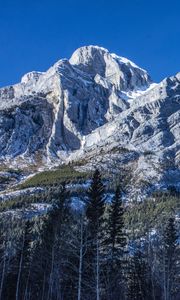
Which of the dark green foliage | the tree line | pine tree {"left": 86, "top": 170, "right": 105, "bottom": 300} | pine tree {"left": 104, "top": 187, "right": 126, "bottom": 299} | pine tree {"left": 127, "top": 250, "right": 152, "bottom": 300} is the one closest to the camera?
pine tree {"left": 86, "top": 170, "right": 105, "bottom": 300}

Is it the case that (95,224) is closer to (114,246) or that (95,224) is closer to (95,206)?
(95,206)

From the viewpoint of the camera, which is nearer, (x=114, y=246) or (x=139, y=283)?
(x=114, y=246)

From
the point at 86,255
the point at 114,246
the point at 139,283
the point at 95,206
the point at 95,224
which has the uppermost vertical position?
the point at 95,206

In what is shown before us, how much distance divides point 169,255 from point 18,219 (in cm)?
11893

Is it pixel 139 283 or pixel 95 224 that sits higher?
pixel 139 283

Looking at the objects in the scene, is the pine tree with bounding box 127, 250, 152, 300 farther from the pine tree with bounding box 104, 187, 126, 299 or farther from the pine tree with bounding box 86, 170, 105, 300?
the pine tree with bounding box 86, 170, 105, 300

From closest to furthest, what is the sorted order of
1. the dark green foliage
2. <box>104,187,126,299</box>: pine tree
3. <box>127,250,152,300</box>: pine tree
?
the dark green foliage → <box>104,187,126,299</box>: pine tree → <box>127,250,152,300</box>: pine tree

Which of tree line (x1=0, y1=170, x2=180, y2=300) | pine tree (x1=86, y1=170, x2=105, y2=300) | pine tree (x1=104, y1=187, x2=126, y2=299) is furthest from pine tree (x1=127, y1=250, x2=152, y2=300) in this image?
pine tree (x1=86, y1=170, x2=105, y2=300)

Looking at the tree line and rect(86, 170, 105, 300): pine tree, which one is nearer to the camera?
rect(86, 170, 105, 300): pine tree

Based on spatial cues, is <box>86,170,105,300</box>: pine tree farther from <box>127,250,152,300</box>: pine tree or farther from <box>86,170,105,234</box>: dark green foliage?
<box>127,250,152,300</box>: pine tree

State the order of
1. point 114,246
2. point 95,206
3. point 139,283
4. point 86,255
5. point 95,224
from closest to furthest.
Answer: point 95,224 → point 95,206 → point 86,255 → point 114,246 → point 139,283

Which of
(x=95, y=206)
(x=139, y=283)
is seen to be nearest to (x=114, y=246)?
(x=95, y=206)

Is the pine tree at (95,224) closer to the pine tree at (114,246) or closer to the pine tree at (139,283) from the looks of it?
the pine tree at (114,246)

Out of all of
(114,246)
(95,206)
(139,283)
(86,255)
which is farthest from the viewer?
(139,283)
